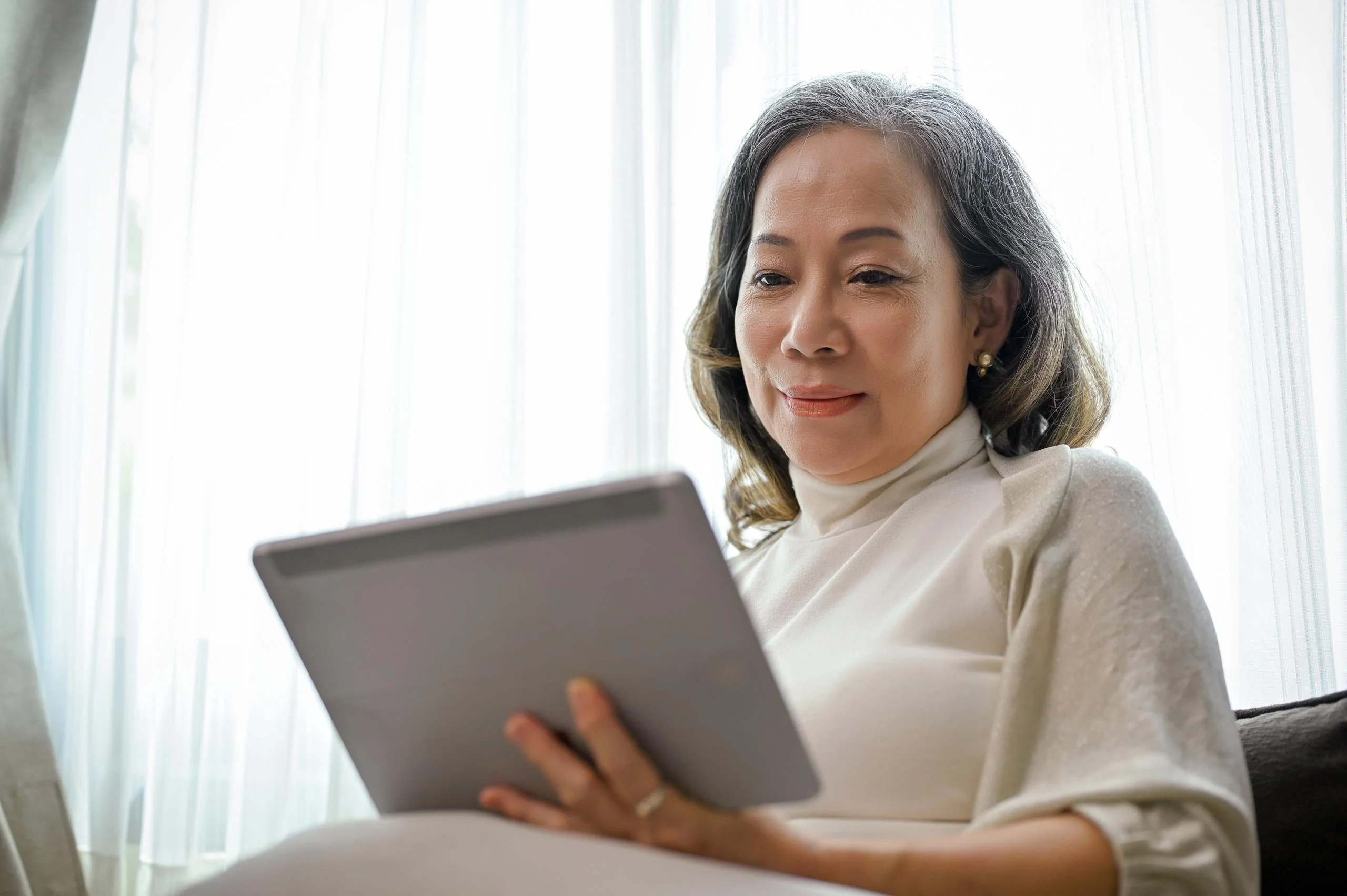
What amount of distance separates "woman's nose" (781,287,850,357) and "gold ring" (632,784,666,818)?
59 cm

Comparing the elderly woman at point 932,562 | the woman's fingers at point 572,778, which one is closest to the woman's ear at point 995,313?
the elderly woman at point 932,562

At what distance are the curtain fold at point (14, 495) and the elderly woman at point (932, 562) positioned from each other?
1.43 metres

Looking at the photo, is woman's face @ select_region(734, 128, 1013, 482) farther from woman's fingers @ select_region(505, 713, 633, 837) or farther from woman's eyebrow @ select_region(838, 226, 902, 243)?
woman's fingers @ select_region(505, 713, 633, 837)

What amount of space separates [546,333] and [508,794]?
149 centimetres

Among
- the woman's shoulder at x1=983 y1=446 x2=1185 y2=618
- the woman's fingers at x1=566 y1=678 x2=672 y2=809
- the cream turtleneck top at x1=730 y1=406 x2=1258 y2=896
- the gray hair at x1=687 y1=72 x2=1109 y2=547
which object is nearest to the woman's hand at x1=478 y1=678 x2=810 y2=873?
the woman's fingers at x1=566 y1=678 x2=672 y2=809

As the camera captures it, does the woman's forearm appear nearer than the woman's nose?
Yes

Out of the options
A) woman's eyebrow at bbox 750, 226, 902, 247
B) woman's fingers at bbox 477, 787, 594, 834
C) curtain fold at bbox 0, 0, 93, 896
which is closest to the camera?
woman's fingers at bbox 477, 787, 594, 834

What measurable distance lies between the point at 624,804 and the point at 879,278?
661 millimetres

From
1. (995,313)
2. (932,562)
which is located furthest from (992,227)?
(932,562)

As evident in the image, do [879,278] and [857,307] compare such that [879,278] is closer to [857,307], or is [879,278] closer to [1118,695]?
[857,307]

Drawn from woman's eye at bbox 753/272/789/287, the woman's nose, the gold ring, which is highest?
woman's eye at bbox 753/272/789/287

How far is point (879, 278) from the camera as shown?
1.22 metres

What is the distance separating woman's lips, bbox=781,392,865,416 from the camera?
1247mm

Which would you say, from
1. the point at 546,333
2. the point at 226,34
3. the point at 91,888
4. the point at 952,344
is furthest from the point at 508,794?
the point at 226,34
